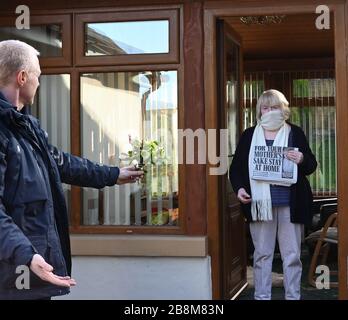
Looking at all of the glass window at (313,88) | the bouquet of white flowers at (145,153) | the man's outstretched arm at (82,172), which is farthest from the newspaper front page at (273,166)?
the glass window at (313,88)

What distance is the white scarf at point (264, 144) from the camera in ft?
13.9

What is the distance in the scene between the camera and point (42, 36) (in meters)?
4.64

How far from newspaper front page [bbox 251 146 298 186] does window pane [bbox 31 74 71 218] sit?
4.77 ft

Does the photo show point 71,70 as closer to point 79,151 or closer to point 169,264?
point 79,151

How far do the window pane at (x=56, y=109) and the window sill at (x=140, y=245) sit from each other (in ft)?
1.31

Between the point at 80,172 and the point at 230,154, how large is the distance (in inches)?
103

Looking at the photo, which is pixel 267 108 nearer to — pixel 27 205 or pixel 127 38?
pixel 127 38

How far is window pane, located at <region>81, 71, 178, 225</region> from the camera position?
4.50 m

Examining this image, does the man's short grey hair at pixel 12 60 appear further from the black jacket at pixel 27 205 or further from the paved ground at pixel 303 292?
the paved ground at pixel 303 292

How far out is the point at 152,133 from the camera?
15.0 feet

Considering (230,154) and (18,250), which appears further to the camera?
(230,154)

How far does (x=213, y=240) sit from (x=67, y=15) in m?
2.01

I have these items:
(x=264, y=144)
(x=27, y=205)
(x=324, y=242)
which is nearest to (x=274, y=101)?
(x=264, y=144)
